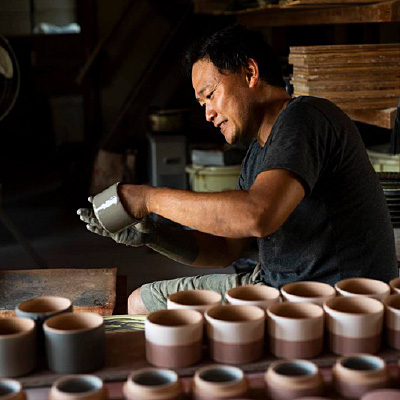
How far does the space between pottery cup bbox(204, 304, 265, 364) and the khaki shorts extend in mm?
1180

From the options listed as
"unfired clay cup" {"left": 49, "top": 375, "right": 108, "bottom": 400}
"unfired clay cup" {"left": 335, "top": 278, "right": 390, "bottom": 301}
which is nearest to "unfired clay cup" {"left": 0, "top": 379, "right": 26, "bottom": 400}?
"unfired clay cup" {"left": 49, "top": 375, "right": 108, "bottom": 400}

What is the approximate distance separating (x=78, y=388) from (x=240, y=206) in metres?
0.69

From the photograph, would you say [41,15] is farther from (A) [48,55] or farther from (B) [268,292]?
(B) [268,292]

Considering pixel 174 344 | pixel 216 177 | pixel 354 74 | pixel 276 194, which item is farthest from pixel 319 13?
pixel 174 344

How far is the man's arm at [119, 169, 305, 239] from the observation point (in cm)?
196

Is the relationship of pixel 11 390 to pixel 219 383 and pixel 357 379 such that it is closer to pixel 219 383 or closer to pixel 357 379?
pixel 219 383

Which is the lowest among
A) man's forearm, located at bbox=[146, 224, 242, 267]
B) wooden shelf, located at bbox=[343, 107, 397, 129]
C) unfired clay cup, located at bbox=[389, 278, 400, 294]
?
man's forearm, located at bbox=[146, 224, 242, 267]

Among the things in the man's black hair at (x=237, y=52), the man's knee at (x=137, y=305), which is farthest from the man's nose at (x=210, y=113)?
the man's knee at (x=137, y=305)

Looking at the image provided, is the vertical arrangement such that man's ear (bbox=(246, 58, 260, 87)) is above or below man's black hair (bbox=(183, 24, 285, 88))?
below

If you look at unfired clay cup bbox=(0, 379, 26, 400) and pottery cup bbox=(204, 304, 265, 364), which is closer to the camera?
unfired clay cup bbox=(0, 379, 26, 400)

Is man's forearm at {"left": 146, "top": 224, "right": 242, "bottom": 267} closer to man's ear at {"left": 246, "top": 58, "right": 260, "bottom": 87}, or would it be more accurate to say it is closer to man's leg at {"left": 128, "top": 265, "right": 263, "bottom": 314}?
man's leg at {"left": 128, "top": 265, "right": 263, "bottom": 314}

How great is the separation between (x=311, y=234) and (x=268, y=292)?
54cm

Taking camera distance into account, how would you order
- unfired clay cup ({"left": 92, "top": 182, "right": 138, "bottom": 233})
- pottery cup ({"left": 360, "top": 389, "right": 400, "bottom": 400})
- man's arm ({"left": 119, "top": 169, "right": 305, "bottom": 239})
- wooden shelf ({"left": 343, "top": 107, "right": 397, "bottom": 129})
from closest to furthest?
pottery cup ({"left": 360, "top": 389, "right": 400, "bottom": 400})
man's arm ({"left": 119, "top": 169, "right": 305, "bottom": 239})
unfired clay cup ({"left": 92, "top": 182, "right": 138, "bottom": 233})
wooden shelf ({"left": 343, "top": 107, "right": 397, "bottom": 129})

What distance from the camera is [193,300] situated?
6.14 ft
